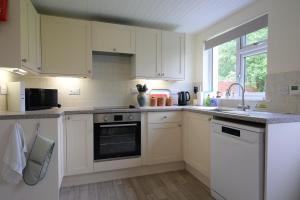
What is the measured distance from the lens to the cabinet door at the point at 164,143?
8.66ft

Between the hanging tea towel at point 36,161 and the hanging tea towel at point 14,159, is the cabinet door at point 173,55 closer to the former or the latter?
the hanging tea towel at point 36,161

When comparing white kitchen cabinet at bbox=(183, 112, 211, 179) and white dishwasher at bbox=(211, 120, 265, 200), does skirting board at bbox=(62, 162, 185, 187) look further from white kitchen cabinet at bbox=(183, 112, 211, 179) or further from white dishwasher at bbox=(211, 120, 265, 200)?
white dishwasher at bbox=(211, 120, 265, 200)

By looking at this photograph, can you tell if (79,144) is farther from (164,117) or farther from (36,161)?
(164,117)

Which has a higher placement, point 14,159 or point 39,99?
point 39,99

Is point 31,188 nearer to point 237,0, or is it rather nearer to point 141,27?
point 141,27

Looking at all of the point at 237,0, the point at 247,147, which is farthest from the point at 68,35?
the point at 247,147

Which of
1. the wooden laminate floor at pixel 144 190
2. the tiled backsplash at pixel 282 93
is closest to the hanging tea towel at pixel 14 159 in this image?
the wooden laminate floor at pixel 144 190

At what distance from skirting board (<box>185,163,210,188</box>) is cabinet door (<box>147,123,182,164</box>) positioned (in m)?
0.20

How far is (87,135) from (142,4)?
5.78 feet

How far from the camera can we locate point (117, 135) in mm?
2506

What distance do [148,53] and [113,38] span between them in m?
0.57

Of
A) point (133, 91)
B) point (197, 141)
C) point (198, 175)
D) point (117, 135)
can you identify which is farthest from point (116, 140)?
point (198, 175)

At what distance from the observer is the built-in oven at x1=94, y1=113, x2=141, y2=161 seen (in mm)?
2406

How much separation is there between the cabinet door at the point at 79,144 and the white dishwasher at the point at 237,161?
1.47 m
